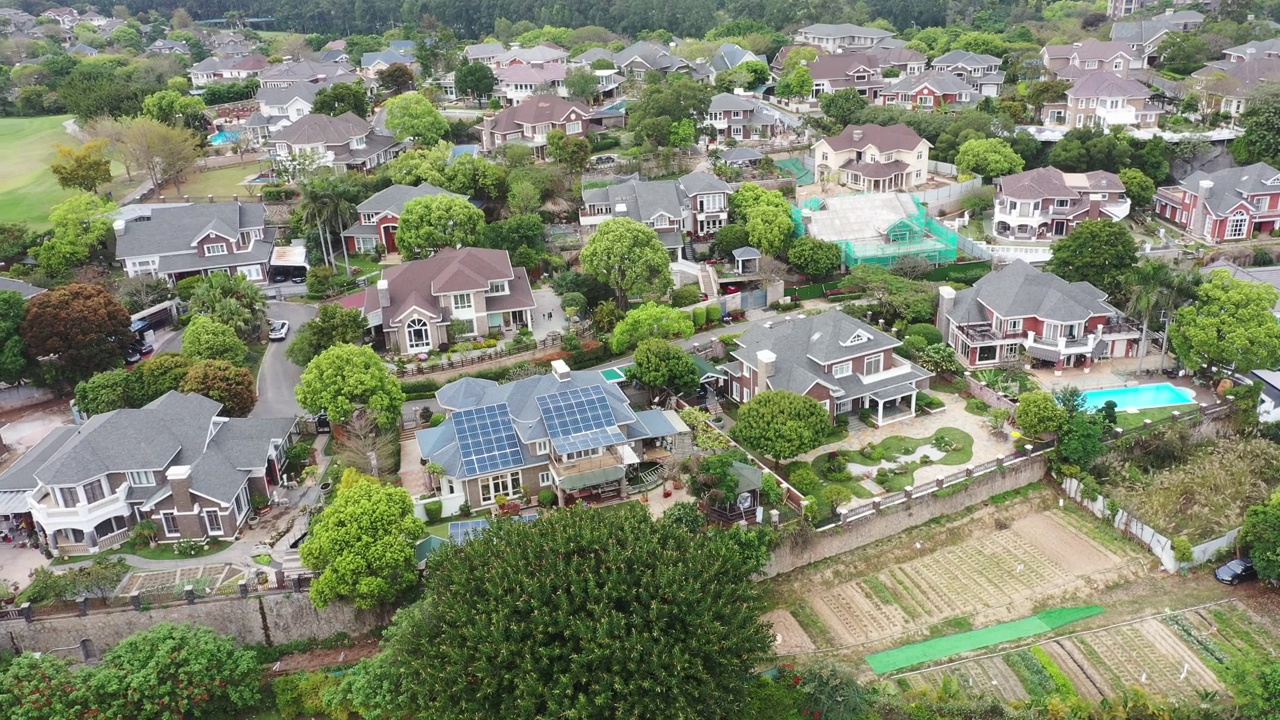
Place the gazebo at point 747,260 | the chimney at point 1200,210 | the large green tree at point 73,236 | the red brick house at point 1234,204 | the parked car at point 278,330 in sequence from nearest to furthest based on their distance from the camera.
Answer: the parked car at point 278,330
the large green tree at point 73,236
the gazebo at point 747,260
the red brick house at point 1234,204
the chimney at point 1200,210

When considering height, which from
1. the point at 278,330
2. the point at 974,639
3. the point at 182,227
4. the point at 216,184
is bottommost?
the point at 974,639

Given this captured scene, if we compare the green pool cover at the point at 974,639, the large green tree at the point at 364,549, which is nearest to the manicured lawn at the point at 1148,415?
the green pool cover at the point at 974,639

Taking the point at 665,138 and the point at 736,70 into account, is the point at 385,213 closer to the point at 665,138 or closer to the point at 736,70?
the point at 665,138

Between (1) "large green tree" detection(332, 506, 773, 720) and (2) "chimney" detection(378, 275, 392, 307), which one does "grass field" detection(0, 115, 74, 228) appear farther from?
(1) "large green tree" detection(332, 506, 773, 720)

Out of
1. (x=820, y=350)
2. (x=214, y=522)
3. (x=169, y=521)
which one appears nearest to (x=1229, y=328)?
(x=820, y=350)

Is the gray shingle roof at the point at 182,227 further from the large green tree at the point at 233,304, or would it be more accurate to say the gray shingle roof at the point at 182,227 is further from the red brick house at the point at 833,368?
the red brick house at the point at 833,368

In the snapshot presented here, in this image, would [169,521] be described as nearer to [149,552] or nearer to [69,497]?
[149,552]
